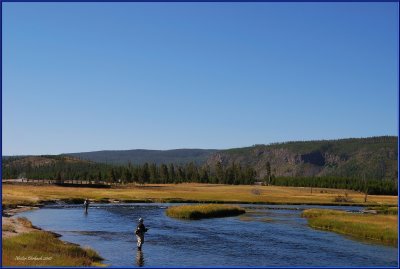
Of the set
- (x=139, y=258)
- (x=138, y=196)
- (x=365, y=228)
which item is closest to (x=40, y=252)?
(x=139, y=258)

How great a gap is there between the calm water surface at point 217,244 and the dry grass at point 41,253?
6.97 feet

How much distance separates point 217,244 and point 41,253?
18374 mm

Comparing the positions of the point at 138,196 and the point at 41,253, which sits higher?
the point at 138,196

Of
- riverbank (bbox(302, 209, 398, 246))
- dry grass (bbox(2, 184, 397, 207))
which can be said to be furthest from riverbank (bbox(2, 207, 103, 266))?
dry grass (bbox(2, 184, 397, 207))

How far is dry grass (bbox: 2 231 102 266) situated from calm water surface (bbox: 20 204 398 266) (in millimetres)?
2126

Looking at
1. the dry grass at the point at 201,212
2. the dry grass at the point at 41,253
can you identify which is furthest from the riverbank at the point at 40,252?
the dry grass at the point at 201,212

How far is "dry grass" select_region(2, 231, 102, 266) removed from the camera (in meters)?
32.2

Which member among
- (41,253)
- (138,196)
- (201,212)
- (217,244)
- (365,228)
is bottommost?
(217,244)

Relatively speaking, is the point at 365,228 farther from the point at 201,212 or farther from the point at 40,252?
the point at 40,252

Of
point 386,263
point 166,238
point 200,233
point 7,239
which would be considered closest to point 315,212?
point 200,233

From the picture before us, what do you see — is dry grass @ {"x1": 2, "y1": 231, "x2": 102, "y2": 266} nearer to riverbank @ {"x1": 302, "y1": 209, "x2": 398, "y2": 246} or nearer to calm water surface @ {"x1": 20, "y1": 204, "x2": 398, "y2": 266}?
calm water surface @ {"x1": 20, "y1": 204, "x2": 398, "y2": 266}

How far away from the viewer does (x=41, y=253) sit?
35625 mm

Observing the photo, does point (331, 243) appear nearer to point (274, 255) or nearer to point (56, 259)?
point (274, 255)

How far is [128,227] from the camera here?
62031 mm
